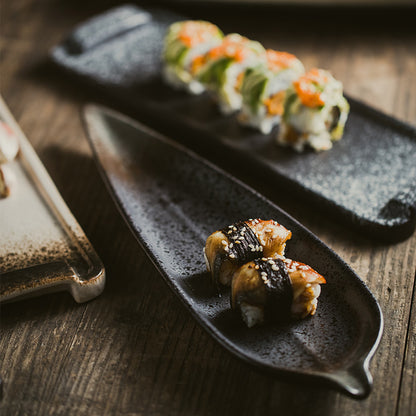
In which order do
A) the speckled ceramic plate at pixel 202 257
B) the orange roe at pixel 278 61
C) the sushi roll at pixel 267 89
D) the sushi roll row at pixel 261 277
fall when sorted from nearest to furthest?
the speckled ceramic plate at pixel 202 257 < the sushi roll row at pixel 261 277 < the sushi roll at pixel 267 89 < the orange roe at pixel 278 61

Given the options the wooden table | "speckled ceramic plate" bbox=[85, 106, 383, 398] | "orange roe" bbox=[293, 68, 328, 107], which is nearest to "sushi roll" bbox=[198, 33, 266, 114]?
"orange roe" bbox=[293, 68, 328, 107]

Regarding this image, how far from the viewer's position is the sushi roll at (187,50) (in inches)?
130

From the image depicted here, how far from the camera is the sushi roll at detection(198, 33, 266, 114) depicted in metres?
3.08

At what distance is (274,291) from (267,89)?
1.34 metres

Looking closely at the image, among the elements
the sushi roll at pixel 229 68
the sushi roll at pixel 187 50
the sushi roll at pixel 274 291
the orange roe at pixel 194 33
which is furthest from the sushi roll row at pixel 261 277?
the orange roe at pixel 194 33

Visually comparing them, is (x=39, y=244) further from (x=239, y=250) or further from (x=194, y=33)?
(x=194, y=33)

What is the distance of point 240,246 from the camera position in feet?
6.95

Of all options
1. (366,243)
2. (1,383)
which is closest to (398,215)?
(366,243)

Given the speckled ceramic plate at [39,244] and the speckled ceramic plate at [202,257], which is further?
the speckled ceramic plate at [39,244]

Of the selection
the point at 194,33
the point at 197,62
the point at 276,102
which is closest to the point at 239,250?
the point at 276,102

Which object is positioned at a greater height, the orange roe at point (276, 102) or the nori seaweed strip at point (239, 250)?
the orange roe at point (276, 102)

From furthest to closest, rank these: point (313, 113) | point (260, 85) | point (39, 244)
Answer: point (260, 85) → point (313, 113) → point (39, 244)

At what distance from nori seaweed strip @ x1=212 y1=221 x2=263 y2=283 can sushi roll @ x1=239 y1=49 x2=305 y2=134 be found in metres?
1.02

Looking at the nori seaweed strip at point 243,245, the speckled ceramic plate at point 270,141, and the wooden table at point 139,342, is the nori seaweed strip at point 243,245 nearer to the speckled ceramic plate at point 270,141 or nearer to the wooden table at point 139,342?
the wooden table at point 139,342
